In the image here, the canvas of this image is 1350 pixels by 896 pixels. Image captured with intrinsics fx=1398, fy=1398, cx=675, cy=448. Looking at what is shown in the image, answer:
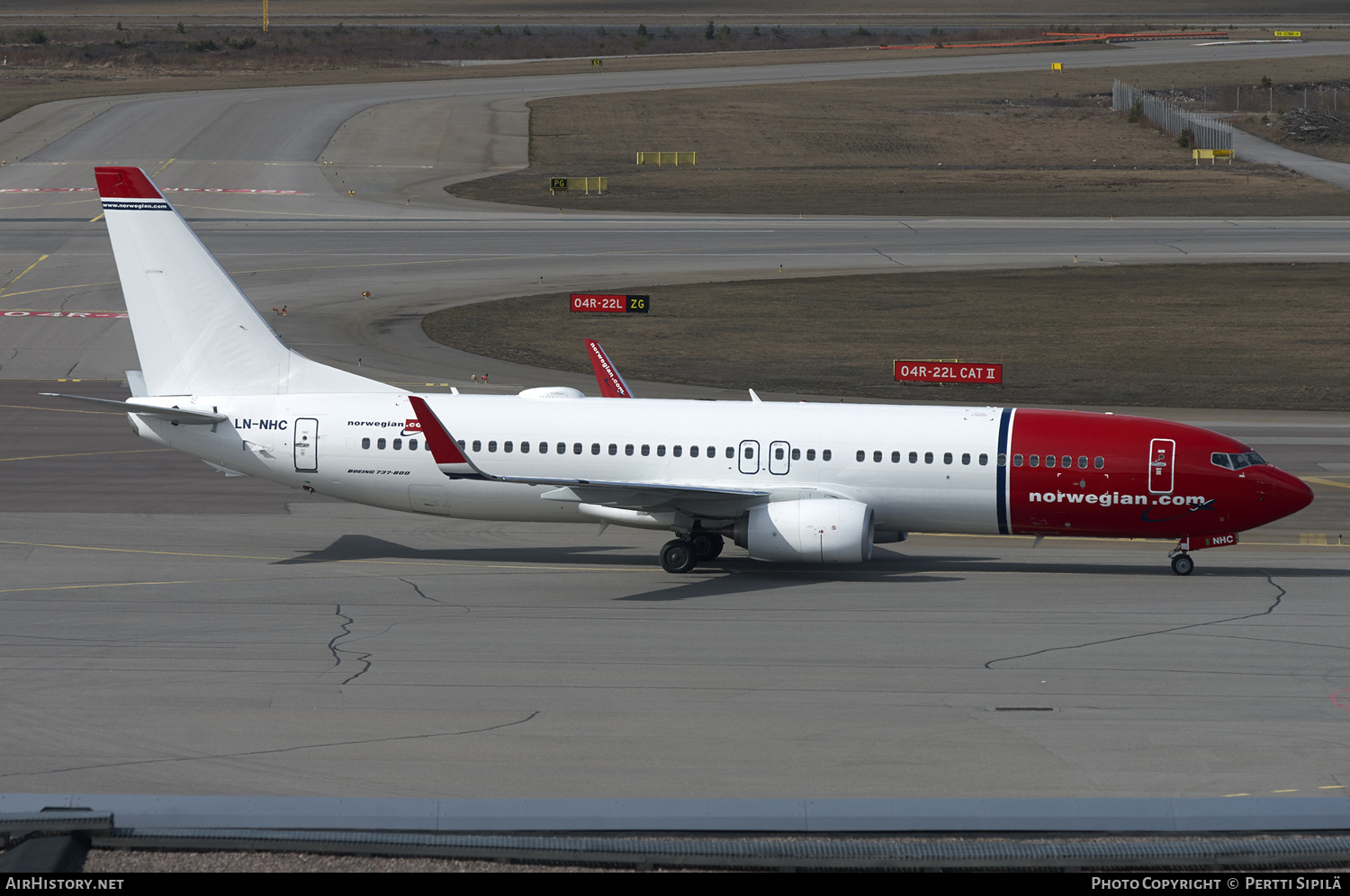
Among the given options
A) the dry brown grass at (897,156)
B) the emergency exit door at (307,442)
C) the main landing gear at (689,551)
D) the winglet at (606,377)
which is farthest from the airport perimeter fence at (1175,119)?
the emergency exit door at (307,442)

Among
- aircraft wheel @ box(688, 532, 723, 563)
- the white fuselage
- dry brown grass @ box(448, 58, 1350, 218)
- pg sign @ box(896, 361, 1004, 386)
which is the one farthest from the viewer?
dry brown grass @ box(448, 58, 1350, 218)

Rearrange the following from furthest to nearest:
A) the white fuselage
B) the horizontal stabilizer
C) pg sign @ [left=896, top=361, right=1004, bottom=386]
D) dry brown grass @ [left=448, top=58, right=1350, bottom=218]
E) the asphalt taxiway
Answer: dry brown grass @ [left=448, top=58, right=1350, bottom=218], pg sign @ [left=896, top=361, right=1004, bottom=386], the horizontal stabilizer, the white fuselage, the asphalt taxiway

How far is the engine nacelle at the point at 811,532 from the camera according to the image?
1220 inches

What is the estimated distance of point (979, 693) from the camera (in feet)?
77.7

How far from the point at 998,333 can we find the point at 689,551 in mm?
32441

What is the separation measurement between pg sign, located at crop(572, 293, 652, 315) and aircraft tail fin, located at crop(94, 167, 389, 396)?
31098mm

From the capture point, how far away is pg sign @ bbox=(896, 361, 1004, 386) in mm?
53031

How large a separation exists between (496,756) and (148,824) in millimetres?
5715

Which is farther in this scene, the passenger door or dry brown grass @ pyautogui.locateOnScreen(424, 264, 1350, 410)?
dry brown grass @ pyautogui.locateOnScreen(424, 264, 1350, 410)

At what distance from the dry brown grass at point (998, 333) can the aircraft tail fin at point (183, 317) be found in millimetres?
21022

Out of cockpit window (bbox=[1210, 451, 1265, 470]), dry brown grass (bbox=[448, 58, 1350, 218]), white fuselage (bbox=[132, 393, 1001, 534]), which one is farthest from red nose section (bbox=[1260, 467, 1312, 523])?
dry brown grass (bbox=[448, 58, 1350, 218])

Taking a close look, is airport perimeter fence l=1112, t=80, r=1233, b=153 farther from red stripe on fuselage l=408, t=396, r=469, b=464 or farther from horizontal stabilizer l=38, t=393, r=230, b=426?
horizontal stabilizer l=38, t=393, r=230, b=426

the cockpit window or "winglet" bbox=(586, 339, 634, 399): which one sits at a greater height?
"winglet" bbox=(586, 339, 634, 399)

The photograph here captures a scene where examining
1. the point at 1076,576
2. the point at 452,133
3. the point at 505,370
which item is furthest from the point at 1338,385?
the point at 452,133
